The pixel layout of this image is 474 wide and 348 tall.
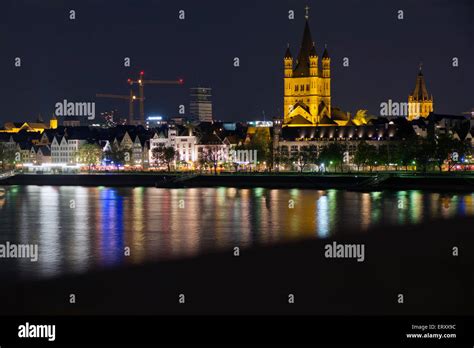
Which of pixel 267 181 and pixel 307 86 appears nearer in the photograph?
pixel 267 181

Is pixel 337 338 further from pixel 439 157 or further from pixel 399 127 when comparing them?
pixel 399 127

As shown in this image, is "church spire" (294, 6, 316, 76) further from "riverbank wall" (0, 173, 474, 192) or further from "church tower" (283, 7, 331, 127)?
"riverbank wall" (0, 173, 474, 192)

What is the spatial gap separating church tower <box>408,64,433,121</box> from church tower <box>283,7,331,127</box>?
45.6 feet

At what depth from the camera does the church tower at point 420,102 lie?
131 m

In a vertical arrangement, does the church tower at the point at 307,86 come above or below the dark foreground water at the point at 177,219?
above

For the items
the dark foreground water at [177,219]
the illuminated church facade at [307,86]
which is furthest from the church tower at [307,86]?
the dark foreground water at [177,219]

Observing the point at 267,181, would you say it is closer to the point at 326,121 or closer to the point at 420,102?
the point at 326,121

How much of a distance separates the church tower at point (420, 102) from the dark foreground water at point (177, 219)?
66999 mm

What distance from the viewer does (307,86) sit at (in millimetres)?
126000

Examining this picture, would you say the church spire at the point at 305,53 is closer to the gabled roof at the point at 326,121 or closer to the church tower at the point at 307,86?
the church tower at the point at 307,86

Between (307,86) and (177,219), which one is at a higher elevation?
(307,86)

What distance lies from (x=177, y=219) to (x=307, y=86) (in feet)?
274

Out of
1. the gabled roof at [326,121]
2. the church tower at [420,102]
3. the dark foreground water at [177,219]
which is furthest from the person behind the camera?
the church tower at [420,102]

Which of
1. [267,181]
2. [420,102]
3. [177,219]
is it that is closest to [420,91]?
[420,102]
